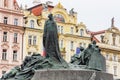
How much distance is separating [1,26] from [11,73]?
26.2 metres

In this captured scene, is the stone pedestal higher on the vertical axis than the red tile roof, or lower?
lower

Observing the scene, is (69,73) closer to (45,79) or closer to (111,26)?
(45,79)

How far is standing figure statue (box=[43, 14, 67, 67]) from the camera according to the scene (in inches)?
727

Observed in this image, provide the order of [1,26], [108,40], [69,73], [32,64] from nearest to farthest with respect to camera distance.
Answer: [69,73], [32,64], [1,26], [108,40]

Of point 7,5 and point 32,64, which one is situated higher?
point 7,5

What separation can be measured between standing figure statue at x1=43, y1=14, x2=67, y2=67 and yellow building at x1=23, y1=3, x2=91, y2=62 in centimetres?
2816

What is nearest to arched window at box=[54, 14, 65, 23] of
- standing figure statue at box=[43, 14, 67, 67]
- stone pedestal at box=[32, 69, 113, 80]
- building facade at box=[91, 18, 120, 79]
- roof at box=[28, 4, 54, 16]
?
roof at box=[28, 4, 54, 16]

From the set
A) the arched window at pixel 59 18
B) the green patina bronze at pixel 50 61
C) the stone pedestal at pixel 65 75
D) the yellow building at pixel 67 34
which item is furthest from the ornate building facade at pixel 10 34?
the stone pedestal at pixel 65 75

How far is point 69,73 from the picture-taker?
17.5 m

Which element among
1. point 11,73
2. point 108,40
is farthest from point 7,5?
point 11,73

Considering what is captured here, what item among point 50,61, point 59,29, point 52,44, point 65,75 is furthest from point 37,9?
point 65,75

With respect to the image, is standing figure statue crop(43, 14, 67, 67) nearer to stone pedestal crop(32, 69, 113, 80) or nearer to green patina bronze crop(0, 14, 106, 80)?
green patina bronze crop(0, 14, 106, 80)

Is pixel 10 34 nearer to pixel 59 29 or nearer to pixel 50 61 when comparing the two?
pixel 59 29

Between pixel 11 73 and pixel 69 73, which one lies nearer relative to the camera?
pixel 69 73
